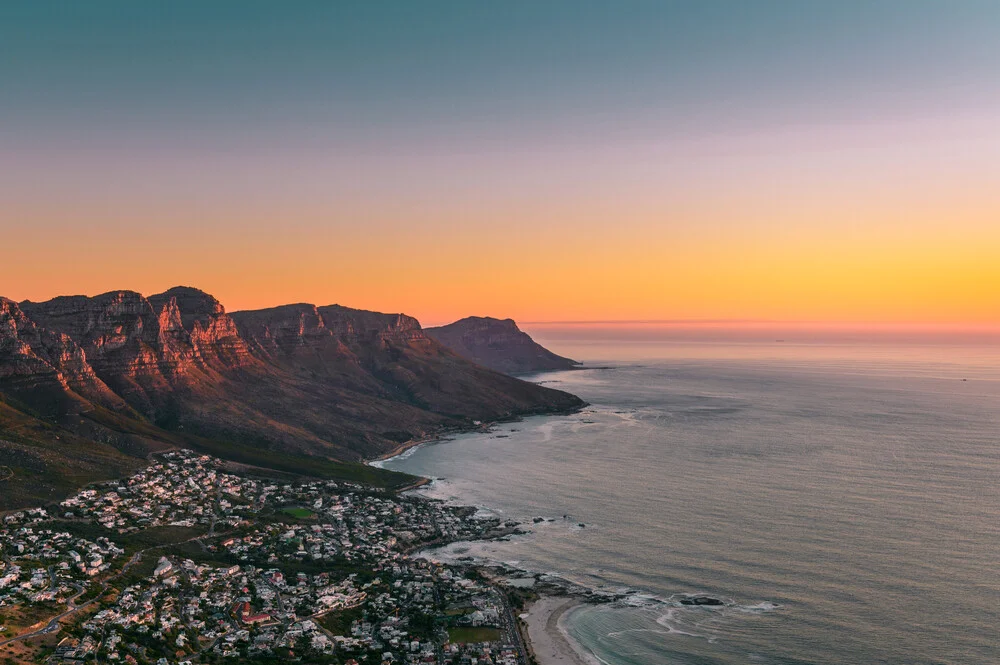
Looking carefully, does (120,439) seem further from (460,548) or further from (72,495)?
(460,548)

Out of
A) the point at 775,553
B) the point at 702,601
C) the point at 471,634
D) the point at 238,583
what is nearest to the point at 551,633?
the point at 471,634

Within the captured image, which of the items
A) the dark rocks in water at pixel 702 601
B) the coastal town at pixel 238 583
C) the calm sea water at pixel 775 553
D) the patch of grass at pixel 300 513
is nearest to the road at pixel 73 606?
the coastal town at pixel 238 583

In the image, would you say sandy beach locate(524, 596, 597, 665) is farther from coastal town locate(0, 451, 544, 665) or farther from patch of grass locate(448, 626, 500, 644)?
patch of grass locate(448, 626, 500, 644)

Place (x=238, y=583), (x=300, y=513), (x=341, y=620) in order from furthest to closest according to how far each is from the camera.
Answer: (x=300, y=513) < (x=238, y=583) < (x=341, y=620)

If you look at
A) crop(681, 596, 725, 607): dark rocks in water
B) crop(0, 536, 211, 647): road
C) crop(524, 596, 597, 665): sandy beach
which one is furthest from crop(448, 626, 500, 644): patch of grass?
crop(0, 536, 211, 647): road

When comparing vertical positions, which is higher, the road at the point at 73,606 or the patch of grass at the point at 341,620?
the road at the point at 73,606

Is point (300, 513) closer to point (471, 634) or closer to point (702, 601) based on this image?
point (471, 634)

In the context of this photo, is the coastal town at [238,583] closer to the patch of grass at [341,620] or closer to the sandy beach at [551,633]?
the patch of grass at [341,620]
